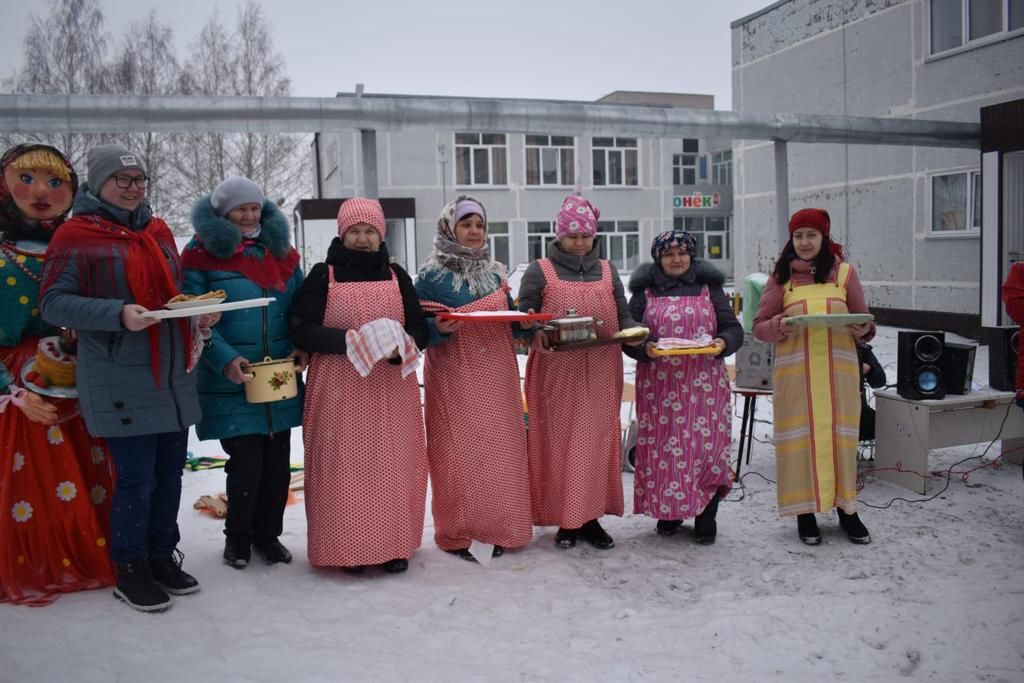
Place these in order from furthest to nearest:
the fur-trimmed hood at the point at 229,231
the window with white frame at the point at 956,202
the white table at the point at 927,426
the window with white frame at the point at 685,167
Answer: the window with white frame at the point at 685,167, the window with white frame at the point at 956,202, the white table at the point at 927,426, the fur-trimmed hood at the point at 229,231

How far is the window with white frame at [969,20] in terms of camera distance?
1225cm

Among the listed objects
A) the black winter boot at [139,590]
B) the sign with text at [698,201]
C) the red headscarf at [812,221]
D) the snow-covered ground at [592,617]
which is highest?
the sign with text at [698,201]

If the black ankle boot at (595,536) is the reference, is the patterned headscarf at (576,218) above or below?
above

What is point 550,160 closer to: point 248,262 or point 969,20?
point 969,20

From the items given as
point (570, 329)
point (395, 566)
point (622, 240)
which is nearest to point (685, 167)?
point (622, 240)

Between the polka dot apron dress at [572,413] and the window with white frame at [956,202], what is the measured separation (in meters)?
11.7

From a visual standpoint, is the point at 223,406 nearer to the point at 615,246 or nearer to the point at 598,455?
the point at 598,455

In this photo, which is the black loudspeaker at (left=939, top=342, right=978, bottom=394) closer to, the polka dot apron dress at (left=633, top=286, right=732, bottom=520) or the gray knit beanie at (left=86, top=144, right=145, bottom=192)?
the polka dot apron dress at (left=633, top=286, right=732, bottom=520)

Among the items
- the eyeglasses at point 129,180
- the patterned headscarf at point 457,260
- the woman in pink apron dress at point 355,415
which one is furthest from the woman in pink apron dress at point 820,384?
the eyeglasses at point 129,180

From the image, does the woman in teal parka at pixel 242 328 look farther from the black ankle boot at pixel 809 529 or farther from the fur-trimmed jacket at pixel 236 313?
the black ankle boot at pixel 809 529

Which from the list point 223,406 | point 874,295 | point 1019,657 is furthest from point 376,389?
point 874,295

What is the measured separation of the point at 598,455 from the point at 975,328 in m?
11.8

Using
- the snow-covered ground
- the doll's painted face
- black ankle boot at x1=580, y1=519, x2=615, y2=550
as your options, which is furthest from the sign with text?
the doll's painted face

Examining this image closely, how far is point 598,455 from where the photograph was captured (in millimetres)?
4219
